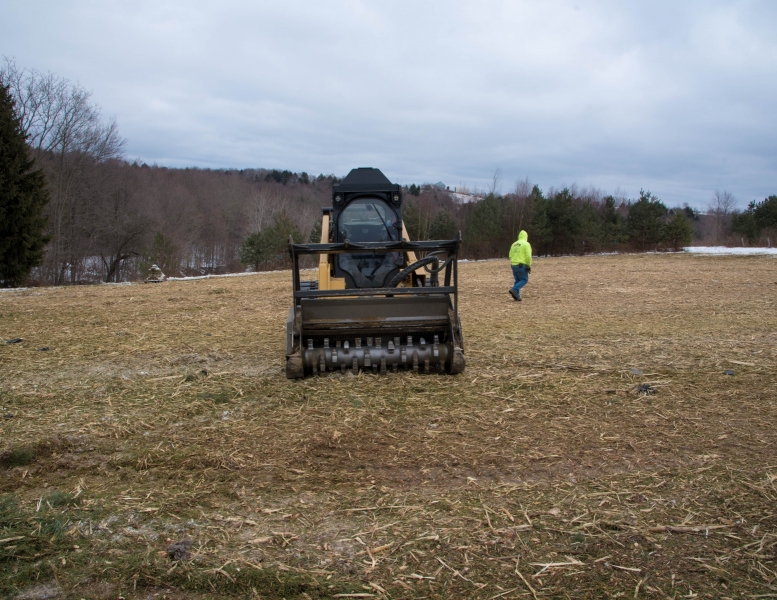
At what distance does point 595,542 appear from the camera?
10.9 feet

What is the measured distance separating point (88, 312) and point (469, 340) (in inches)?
327

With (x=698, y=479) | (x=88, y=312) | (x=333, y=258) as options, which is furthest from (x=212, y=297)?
(x=698, y=479)

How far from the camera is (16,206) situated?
2719cm

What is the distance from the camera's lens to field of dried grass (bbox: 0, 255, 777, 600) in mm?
3041

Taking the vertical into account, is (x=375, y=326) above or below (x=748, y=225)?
below

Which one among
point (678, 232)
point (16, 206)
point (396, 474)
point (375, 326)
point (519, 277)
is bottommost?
point (396, 474)

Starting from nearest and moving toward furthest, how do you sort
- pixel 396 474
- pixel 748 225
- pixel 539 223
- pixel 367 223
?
pixel 396 474 < pixel 367 223 < pixel 539 223 < pixel 748 225

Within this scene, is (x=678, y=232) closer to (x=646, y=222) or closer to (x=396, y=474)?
(x=646, y=222)

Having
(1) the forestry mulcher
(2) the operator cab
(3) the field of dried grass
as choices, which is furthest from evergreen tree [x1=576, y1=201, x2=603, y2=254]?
(1) the forestry mulcher

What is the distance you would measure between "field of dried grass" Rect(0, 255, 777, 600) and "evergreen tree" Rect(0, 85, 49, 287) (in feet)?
73.4

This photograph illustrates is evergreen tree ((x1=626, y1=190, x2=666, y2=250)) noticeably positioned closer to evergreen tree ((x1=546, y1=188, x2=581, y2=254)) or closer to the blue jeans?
evergreen tree ((x1=546, y1=188, x2=581, y2=254))

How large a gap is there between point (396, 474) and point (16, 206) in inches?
1140

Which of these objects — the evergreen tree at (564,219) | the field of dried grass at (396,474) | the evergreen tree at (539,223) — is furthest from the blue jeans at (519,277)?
the evergreen tree at (564,219)

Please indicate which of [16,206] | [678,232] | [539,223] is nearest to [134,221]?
[16,206]
